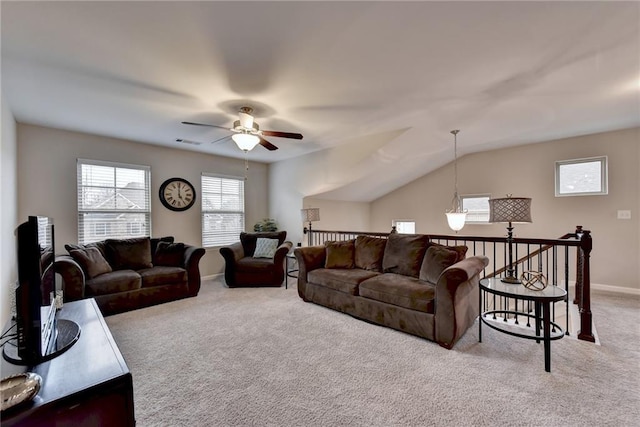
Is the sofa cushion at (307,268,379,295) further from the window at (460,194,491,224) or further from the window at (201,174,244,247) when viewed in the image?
the window at (460,194,491,224)

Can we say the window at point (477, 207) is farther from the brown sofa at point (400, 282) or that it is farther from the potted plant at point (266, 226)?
the potted plant at point (266, 226)

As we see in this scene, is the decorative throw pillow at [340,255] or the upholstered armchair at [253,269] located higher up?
the decorative throw pillow at [340,255]

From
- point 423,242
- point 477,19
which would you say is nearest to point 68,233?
point 423,242

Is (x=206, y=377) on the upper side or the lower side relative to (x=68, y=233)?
lower

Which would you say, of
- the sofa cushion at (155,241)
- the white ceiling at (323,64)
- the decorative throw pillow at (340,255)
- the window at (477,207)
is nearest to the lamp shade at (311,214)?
the decorative throw pillow at (340,255)

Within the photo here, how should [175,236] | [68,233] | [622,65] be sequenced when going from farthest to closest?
1. [175,236]
2. [68,233]
3. [622,65]

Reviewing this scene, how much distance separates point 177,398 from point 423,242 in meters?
2.79

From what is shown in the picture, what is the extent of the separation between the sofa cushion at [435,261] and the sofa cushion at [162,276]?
3274 millimetres

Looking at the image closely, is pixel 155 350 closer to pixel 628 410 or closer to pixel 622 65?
pixel 628 410

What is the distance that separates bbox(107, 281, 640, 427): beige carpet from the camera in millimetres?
1709

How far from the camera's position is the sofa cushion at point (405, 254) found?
3299 millimetres

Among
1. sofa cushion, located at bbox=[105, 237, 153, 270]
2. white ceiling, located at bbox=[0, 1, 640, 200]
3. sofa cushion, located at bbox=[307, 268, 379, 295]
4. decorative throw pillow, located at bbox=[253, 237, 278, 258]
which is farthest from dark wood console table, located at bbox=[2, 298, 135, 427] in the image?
decorative throw pillow, located at bbox=[253, 237, 278, 258]

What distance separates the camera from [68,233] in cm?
398

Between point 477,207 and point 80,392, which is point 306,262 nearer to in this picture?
point 80,392
